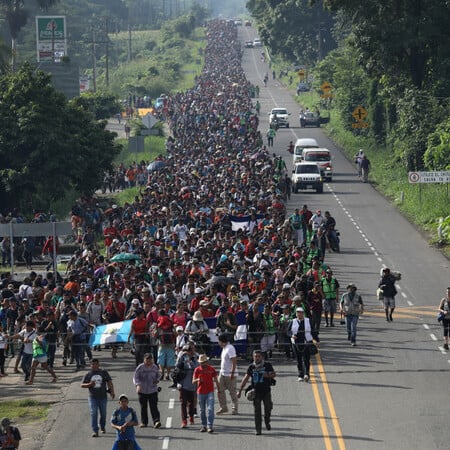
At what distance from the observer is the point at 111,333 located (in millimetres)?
29359

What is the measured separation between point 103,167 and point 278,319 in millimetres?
29893

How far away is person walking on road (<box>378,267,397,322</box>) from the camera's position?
3278 centimetres

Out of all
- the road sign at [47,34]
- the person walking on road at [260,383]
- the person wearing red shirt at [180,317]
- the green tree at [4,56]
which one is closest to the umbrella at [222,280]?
the person wearing red shirt at [180,317]

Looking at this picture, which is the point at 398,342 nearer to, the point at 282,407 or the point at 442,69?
the point at 282,407

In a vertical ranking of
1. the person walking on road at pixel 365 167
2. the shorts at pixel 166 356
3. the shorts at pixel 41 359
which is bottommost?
the shorts at pixel 41 359

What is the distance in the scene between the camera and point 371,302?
3622cm

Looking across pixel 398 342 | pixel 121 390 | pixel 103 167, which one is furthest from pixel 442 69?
pixel 121 390

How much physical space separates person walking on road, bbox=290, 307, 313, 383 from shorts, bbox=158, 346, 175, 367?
89.0 inches

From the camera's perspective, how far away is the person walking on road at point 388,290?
32781 mm

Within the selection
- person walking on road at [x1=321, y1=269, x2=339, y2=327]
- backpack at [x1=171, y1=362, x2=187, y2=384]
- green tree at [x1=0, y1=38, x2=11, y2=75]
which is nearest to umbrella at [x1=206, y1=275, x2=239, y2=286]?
person walking on road at [x1=321, y1=269, x2=339, y2=327]

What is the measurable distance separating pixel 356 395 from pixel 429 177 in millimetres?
25166

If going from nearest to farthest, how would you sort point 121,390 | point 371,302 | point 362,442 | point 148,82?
point 362,442, point 121,390, point 371,302, point 148,82

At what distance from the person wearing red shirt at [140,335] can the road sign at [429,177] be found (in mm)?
23408

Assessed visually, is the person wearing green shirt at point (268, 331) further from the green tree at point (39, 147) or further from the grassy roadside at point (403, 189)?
the green tree at point (39, 147)
